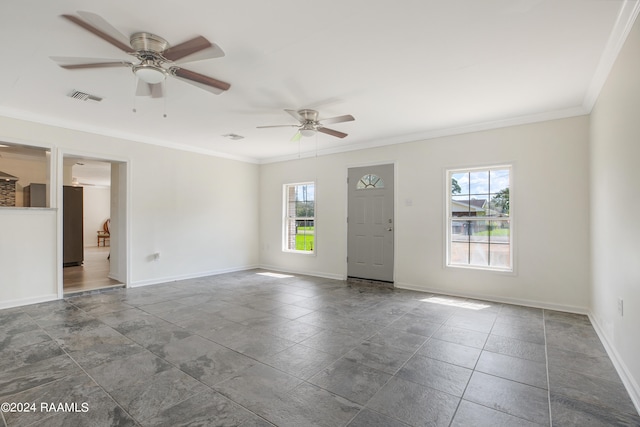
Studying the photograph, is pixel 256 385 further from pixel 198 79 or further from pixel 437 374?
pixel 198 79

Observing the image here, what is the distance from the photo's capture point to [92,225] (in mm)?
12336

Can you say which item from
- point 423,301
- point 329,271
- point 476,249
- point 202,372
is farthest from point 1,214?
point 476,249

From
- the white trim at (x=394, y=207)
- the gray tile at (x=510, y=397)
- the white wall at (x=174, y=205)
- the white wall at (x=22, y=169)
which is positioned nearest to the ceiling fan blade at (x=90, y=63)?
the white wall at (x=174, y=205)

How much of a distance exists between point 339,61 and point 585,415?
3.12 m

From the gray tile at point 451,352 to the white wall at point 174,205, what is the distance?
15.6ft

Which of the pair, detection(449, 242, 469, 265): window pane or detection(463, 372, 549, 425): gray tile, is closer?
detection(463, 372, 549, 425): gray tile

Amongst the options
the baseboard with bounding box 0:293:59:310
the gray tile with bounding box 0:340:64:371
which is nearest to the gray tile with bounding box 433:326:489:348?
the gray tile with bounding box 0:340:64:371

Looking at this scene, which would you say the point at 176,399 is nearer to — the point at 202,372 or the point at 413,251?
the point at 202,372

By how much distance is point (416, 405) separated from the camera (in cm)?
198

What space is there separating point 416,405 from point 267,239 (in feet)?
18.7

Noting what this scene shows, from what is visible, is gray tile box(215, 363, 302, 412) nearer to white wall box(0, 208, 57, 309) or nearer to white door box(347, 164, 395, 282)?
white door box(347, 164, 395, 282)

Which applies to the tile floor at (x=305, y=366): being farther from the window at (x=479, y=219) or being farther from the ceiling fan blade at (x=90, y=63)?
the ceiling fan blade at (x=90, y=63)

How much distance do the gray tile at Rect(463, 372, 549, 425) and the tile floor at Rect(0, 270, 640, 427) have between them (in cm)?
1

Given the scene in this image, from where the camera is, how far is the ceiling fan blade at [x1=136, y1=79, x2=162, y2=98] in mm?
2811
